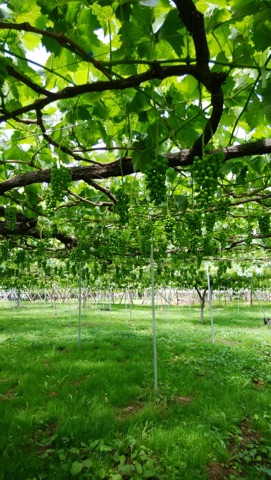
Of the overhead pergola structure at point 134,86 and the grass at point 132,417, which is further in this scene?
the grass at point 132,417

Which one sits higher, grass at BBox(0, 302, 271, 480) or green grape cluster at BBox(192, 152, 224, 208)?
green grape cluster at BBox(192, 152, 224, 208)

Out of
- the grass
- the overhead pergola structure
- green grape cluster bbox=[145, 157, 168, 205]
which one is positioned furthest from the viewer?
the grass

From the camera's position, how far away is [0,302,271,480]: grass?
3.71 metres

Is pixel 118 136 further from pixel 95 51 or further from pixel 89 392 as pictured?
pixel 89 392

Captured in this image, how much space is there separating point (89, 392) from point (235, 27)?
5717mm

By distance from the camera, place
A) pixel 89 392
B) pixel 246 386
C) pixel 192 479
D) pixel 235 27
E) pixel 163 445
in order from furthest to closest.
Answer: pixel 246 386
pixel 89 392
pixel 163 445
pixel 192 479
pixel 235 27

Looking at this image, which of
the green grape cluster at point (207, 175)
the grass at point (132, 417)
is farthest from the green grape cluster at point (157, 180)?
the grass at point (132, 417)

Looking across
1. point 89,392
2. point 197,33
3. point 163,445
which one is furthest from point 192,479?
point 197,33

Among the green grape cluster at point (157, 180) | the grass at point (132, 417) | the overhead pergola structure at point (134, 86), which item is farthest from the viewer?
the grass at point (132, 417)

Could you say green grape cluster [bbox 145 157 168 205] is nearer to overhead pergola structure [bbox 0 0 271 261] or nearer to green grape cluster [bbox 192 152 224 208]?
overhead pergola structure [bbox 0 0 271 261]

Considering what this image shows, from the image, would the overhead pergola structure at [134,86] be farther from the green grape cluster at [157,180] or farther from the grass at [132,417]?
the grass at [132,417]

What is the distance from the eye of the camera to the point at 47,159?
3.90 m

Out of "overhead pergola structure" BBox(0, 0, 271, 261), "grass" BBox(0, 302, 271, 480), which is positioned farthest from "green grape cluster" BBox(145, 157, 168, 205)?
"grass" BBox(0, 302, 271, 480)

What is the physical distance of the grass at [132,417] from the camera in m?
3.71
